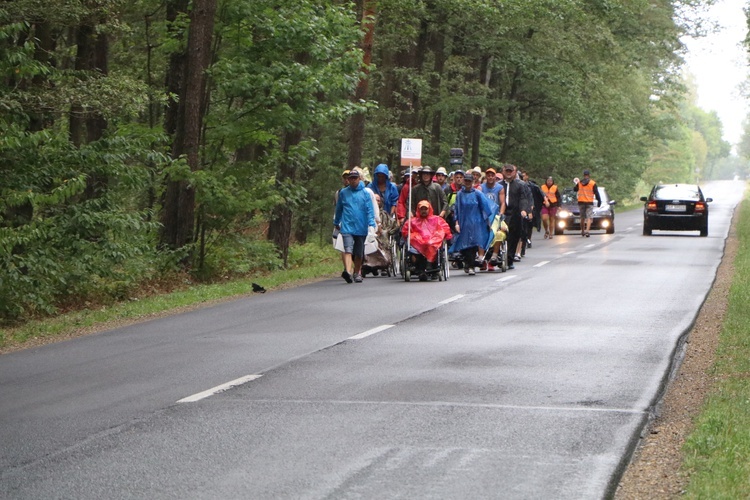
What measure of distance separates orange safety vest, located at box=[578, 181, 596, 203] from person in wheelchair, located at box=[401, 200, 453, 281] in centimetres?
1832

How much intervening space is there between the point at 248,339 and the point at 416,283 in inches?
319

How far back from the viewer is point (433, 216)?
2142 cm

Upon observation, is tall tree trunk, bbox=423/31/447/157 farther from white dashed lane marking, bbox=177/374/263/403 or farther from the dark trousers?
white dashed lane marking, bbox=177/374/263/403

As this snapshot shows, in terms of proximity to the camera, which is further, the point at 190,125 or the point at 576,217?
the point at 576,217

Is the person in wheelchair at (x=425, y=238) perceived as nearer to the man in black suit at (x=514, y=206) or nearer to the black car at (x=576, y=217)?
the man in black suit at (x=514, y=206)

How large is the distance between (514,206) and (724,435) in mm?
18042

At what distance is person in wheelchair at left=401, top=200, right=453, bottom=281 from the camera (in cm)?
2114

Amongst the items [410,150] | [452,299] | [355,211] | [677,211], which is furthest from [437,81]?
[452,299]

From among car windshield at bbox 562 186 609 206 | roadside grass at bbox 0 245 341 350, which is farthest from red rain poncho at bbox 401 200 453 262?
car windshield at bbox 562 186 609 206

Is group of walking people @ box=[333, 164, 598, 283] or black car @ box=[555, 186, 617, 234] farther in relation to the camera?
black car @ box=[555, 186, 617, 234]

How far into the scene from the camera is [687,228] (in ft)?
129

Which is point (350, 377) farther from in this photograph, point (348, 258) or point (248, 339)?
point (348, 258)

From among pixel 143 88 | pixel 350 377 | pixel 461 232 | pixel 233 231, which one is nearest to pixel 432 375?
pixel 350 377

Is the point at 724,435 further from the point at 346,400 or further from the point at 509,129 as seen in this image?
the point at 509,129
